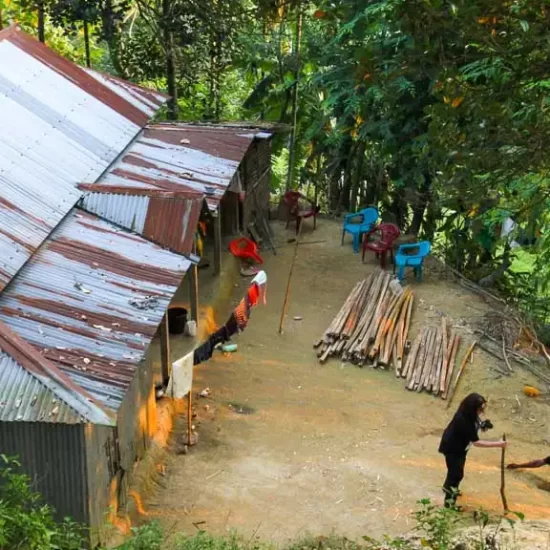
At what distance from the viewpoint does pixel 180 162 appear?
39.8ft

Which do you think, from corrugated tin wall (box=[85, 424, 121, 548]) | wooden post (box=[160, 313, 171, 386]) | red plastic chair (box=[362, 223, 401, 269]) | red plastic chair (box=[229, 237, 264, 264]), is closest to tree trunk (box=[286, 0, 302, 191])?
red plastic chair (box=[362, 223, 401, 269])

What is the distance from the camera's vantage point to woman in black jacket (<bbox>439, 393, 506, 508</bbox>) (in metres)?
7.52

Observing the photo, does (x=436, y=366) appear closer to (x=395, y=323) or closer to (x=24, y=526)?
(x=395, y=323)

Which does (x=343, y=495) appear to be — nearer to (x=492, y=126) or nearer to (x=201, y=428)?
(x=201, y=428)

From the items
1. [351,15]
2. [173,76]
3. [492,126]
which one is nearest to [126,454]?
[492,126]

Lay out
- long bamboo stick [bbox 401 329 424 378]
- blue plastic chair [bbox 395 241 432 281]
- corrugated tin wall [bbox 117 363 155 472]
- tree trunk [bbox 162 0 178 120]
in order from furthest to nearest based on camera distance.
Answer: tree trunk [bbox 162 0 178 120]
blue plastic chair [bbox 395 241 432 281]
long bamboo stick [bbox 401 329 424 378]
corrugated tin wall [bbox 117 363 155 472]

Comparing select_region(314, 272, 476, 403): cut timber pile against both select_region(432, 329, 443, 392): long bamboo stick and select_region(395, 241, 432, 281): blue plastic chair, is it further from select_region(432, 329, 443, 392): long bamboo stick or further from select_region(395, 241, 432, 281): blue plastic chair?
select_region(395, 241, 432, 281): blue plastic chair

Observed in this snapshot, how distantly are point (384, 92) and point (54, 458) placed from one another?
4945 mm

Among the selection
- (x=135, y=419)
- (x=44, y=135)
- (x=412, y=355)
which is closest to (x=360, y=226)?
(x=412, y=355)

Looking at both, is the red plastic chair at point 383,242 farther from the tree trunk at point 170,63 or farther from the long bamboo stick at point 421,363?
the tree trunk at point 170,63

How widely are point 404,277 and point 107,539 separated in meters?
10.1

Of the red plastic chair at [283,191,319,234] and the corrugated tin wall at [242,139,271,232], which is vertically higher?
the corrugated tin wall at [242,139,271,232]

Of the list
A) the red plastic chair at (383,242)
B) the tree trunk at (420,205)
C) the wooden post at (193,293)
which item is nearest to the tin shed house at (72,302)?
the wooden post at (193,293)

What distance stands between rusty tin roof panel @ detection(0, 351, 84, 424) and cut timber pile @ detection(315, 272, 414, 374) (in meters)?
7.33
